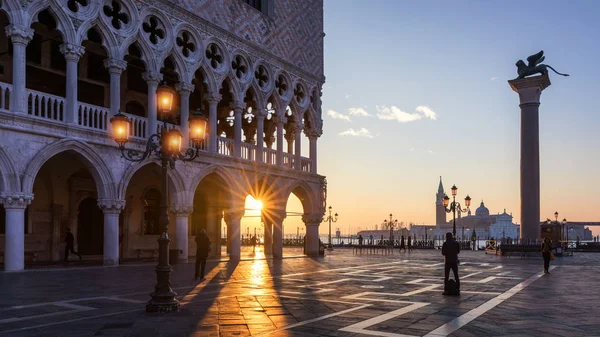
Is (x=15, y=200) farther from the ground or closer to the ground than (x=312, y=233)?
farther from the ground

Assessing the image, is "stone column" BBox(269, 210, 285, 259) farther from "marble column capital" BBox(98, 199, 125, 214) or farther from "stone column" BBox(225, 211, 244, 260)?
"marble column capital" BBox(98, 199, 125, 214)

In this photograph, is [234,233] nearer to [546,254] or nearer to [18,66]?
[18,66]

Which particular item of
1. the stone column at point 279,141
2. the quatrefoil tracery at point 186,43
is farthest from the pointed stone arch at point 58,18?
the stone column at point 279,141

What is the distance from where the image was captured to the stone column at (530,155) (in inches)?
1289

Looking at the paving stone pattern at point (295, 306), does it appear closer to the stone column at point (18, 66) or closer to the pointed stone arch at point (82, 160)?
the pointed stone arch at point (82, 160)

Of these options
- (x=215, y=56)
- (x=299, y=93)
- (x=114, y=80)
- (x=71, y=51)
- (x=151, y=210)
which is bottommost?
(x=151, y=210)

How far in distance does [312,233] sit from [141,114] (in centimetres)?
1075

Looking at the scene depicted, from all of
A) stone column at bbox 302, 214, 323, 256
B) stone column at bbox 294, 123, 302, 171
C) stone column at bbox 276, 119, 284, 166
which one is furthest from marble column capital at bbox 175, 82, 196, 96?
stone column at bbox 302, 214, 323, 256

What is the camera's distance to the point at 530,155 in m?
32.9

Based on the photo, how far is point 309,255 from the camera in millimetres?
29531

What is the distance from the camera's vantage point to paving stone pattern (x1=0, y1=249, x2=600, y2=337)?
25.8 feet

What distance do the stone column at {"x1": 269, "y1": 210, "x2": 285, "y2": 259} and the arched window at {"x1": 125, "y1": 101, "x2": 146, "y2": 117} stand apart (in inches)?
303

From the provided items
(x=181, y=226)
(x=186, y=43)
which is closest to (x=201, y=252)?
(x=181, y=226)

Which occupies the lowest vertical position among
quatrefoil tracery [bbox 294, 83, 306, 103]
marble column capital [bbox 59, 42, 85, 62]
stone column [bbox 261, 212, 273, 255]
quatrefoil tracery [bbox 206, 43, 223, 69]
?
stone column [bbox 261, 212, 273, 255]
